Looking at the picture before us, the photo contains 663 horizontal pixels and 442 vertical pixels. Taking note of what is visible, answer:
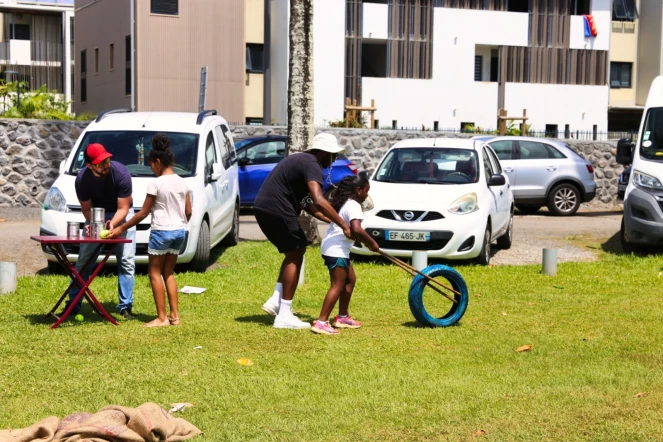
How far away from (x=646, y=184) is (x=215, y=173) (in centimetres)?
608

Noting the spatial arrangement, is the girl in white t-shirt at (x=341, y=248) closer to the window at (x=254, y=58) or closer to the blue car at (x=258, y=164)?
the blue car at (x=258, y=164)

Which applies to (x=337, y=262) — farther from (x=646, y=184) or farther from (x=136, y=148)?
(x=646, y=184)

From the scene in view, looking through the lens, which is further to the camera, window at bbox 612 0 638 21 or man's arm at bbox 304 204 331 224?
window at bbox 612 0 638 21

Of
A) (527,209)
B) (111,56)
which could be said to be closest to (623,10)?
(111,56)

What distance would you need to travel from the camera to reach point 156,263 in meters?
9.34

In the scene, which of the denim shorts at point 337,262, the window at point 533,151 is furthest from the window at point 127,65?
the denim shorts at point 337,262

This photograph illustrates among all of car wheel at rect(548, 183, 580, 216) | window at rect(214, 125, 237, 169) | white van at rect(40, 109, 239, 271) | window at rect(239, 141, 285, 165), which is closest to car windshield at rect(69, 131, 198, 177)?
white van at rect(40, 109, 239, 271)

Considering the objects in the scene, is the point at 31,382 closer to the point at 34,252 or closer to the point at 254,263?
the point at 254,263

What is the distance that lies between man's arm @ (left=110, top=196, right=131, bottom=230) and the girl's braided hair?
1.89 meters

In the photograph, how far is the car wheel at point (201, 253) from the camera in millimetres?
12820

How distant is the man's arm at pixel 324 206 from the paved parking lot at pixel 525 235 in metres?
5.53

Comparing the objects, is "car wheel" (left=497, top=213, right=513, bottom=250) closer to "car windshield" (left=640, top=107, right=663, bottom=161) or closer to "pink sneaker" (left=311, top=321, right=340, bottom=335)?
"car windshield" (left=640, top=107, right=663, bottom=161)

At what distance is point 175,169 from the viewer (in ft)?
43.7

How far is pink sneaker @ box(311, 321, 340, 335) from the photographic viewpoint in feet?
29.2
